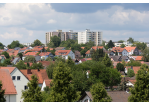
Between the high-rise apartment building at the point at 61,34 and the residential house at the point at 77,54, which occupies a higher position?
the high-rise apartment building at the point at 61,34

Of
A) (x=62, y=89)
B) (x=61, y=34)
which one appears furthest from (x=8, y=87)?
(x=61, y=34)

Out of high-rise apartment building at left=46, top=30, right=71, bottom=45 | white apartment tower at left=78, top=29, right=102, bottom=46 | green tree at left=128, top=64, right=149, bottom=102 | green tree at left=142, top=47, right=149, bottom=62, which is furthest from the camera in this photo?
high-rise apartment building at left=46, top=30, right=71, bottom=45

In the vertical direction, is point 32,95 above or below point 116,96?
above

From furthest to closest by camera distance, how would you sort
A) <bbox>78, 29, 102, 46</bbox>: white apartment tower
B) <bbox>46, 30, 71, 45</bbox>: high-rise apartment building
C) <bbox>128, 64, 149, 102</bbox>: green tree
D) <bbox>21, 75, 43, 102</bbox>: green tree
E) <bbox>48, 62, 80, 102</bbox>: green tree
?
<bbox>46, 30, 71, 45</bbox>: high-rise apartment building, <bbox>78, 29, 102, 46</bbox>: white apartment tower, <bbox>48, 62, 80, 102</bbox>: green tree, <bbox>128, 64, 149, 102</bbox>: green tree, <bbox>21, 75, 43, 102</bbox>: green tree

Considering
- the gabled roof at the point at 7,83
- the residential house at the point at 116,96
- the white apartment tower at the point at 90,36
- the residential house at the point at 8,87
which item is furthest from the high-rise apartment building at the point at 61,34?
the residential house at the point at 8,87

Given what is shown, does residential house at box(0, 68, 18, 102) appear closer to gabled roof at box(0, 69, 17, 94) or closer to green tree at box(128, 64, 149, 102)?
gabled roof at box(0, 69, 17, 94)

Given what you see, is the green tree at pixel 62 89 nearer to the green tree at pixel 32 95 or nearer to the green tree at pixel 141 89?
the green tree at pixel 32 95

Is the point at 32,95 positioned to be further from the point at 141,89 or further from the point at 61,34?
the point at 61,34

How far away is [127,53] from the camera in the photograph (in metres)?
103

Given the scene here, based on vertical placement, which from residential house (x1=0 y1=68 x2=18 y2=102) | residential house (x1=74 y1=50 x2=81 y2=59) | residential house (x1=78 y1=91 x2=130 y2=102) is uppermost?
residential house (x1=0 y1=68 x2=18 y2=102)

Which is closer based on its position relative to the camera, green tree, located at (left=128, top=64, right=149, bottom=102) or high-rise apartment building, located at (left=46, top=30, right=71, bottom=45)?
green tree, located at (left=128, top=64, right=149, bottom=102)

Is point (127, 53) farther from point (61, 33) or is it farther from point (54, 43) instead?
point (61, 33)

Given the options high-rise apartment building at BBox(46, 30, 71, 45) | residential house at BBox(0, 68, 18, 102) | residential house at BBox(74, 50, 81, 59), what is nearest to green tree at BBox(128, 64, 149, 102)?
residential house at BBox(0, 68, 18, 102)

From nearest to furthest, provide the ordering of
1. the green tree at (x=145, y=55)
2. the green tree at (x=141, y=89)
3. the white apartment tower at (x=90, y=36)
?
the green tree at (x=141, y=89) → the green tree at (x=145, y=55) → the white apartment tower at (x=90, y=36)
